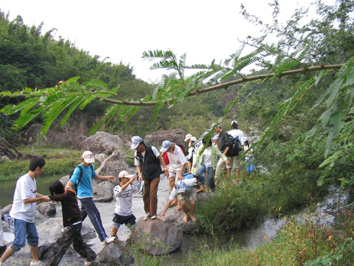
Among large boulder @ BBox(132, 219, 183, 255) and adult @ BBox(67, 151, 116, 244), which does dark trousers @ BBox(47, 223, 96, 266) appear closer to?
adult @ BBox(67, 151, 116, 244)

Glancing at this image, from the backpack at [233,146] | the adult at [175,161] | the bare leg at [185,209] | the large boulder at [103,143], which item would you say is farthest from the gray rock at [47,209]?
the large boulder at [103,143]

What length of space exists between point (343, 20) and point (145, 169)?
15.5ft

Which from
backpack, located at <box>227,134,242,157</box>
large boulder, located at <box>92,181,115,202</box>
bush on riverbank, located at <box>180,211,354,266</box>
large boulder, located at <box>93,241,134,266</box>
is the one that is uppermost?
backpack, located at <box>227,134,242,157</box>

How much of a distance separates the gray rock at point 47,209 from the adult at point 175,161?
3660mm

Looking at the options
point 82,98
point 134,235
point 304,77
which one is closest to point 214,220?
point 134,235

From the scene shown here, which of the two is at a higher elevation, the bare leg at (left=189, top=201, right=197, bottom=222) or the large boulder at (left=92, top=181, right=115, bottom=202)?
the bare leg at (left=189, top=201, right=197, bottom=222)

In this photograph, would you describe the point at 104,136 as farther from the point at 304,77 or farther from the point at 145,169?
the point at 304,77

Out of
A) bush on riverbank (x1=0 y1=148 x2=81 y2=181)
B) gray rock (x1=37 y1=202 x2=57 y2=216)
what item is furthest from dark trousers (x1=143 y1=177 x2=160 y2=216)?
bush on riverbank (x1=0 y1=148 x2=81 y2=181)

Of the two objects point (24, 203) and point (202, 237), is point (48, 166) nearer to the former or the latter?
point (202, 237)

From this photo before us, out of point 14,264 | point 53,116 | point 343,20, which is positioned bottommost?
point 14,264

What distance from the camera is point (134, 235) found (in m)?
7.20

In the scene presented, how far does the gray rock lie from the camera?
10.6 m

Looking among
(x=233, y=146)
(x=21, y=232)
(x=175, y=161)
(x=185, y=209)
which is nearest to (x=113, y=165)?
(x=233, y=146)

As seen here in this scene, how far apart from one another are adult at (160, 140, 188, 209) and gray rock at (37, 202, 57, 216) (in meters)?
3.66
